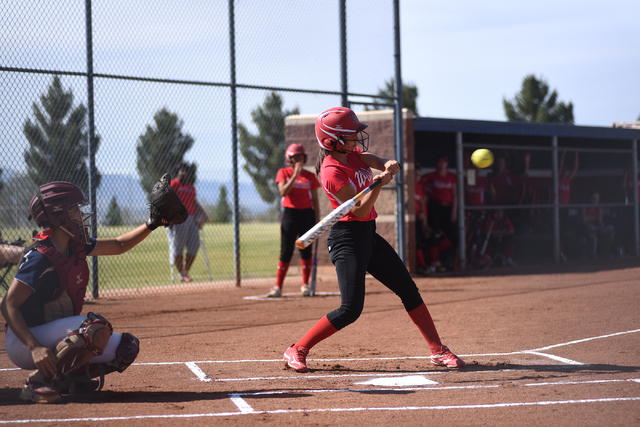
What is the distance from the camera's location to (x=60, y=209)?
4.17 metres

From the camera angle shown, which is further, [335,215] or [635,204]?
[635,204]

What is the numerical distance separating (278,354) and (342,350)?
24.2 inches

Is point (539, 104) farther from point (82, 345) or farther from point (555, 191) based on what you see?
point (82, 345)

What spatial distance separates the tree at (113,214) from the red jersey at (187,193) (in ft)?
4.63

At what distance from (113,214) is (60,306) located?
5904 millimetres

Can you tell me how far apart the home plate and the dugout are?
7700mm

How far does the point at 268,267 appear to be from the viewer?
15.2 meters

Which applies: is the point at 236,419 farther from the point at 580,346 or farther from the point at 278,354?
the point at 580,346

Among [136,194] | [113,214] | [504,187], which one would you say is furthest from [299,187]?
[504,187]

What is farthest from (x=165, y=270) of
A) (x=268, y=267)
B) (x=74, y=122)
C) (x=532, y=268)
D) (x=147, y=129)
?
(x=532, y=268)

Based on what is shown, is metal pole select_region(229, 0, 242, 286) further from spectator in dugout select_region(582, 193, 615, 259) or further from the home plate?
spectator in dugout select_region(582, 193, 615, 259)

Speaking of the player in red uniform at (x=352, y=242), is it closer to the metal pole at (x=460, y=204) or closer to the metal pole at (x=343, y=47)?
the metal pole at (x=343, y=47)

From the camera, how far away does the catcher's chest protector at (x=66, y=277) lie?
4113 millimetres

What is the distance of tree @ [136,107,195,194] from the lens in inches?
429
